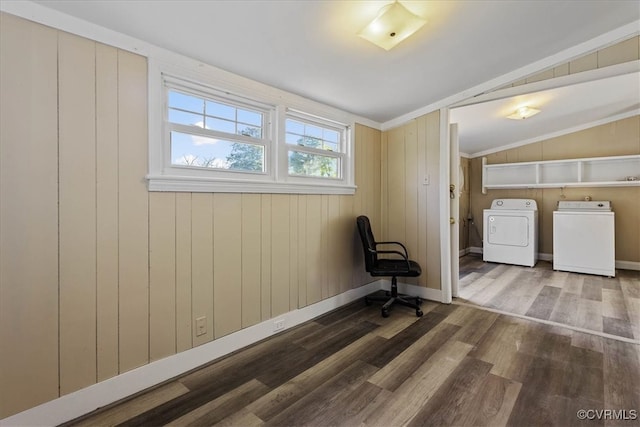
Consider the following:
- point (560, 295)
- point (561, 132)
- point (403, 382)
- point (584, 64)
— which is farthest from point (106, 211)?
point (561, 132)

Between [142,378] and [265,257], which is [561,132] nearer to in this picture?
[265,257]

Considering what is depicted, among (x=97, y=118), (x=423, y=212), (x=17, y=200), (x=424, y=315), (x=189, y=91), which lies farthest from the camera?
(x=423, y=212)

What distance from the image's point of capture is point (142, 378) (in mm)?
1765

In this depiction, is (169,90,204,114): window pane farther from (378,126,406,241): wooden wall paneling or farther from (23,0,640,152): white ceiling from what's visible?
(378,126,406,241): wooden wall paneling

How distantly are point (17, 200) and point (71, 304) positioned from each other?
59 centimetres

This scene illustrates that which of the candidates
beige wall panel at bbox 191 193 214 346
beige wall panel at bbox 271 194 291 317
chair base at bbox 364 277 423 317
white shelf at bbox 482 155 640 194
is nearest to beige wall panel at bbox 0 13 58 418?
beige wall panel at bbox 191 193 214 346

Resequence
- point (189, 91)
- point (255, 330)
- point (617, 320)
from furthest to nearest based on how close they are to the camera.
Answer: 1. point (617, 320)
2. point (255, 330)
3. point (189, 91)

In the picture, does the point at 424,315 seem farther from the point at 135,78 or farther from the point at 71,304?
the point at 135,78

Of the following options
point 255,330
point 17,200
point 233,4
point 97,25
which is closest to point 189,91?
point 97,25

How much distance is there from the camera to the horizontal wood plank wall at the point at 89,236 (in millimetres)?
1396

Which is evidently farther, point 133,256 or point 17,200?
point 133,256

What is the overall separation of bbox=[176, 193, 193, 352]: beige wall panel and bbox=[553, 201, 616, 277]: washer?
5.52m

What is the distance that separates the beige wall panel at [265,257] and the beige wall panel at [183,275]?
60 cm

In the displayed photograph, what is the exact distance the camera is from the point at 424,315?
115 inches
